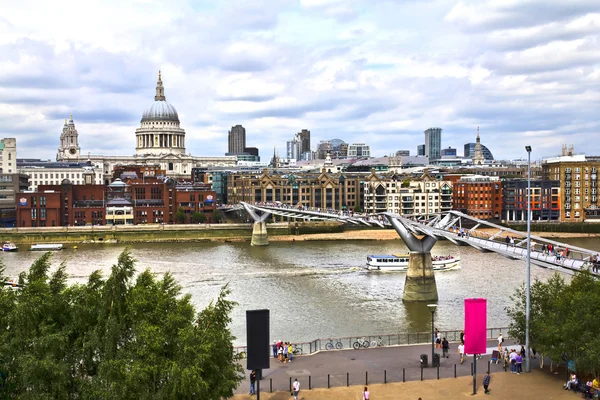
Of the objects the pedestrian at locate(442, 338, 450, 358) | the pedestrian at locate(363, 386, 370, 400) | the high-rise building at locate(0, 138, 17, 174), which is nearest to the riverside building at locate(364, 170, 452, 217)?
the high-rise building at locate(0, 138, 17, 174)

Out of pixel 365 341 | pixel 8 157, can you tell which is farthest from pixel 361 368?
pixel 8 157

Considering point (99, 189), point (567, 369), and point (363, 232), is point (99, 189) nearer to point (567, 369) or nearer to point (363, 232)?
point (363, 232)

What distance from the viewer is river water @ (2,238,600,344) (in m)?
37.5

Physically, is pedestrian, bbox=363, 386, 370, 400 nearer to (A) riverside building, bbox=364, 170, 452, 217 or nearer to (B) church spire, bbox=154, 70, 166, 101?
(A) riverside building, bbox=364, 170, 452, 217

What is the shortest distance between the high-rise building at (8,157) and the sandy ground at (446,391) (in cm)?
12945

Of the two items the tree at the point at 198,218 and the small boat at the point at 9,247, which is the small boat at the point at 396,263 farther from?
the tree at the point at 198,218

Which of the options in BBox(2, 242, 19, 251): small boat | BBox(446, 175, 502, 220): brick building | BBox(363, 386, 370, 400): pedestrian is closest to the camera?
BBox(363, 386, 370, 400): pedestrian

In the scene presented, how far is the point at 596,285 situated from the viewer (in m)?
25.3

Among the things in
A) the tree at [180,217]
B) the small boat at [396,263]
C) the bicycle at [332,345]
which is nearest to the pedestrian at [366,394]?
the bicycle at [332,345]

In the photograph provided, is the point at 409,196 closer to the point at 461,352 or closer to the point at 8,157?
the point at 8,157

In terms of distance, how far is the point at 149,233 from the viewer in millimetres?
92375

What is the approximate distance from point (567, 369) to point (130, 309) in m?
14.5

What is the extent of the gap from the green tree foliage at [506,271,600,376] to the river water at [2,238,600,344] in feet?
28.1

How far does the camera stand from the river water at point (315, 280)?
37.5 metres
